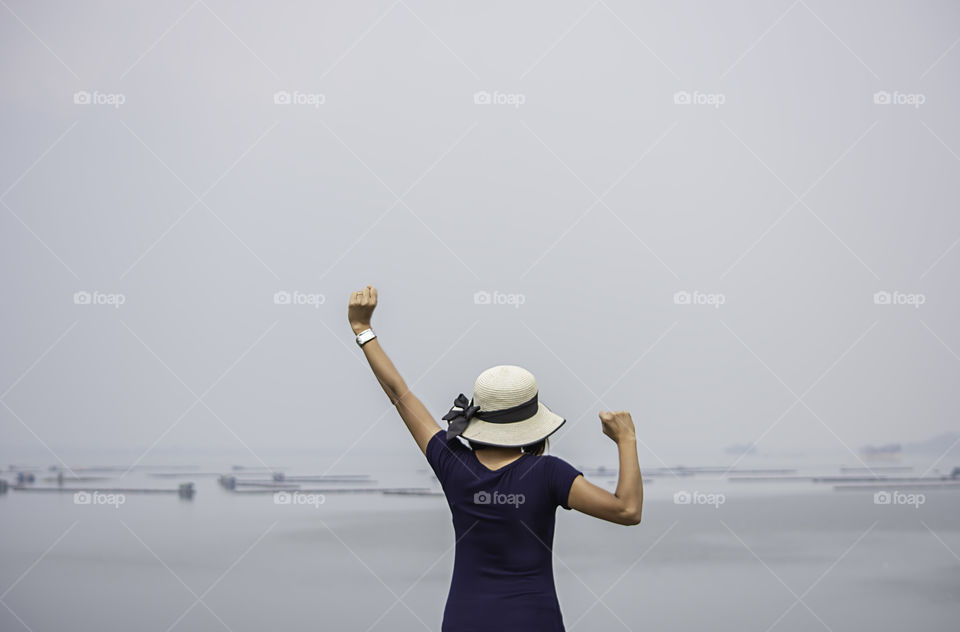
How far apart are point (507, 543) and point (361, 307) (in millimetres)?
541

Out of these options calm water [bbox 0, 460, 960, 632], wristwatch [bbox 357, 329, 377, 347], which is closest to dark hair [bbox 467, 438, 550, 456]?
wristwatch [bbox 357, 329, 377, 347]

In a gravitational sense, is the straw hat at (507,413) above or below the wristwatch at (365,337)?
below

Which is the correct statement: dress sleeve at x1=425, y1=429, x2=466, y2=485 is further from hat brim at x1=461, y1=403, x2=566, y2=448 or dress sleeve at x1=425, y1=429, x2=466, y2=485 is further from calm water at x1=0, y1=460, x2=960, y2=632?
calm water at x1=0, y1=460, x2=960, y2=632

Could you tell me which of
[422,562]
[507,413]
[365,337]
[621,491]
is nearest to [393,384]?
[365,337]

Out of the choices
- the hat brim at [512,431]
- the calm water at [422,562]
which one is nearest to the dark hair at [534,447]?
the hat brim at [512,431]

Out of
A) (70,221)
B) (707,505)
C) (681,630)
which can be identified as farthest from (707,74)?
(70,221)

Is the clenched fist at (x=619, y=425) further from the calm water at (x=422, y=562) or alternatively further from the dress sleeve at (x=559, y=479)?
the calm water at (x=422, y=562)

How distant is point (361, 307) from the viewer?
164cm

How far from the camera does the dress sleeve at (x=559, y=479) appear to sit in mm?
1378

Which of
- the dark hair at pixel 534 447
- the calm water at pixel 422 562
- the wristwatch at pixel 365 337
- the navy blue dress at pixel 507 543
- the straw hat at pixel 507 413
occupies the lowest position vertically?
the calm water at pixel 422 562

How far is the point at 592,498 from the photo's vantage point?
4.45 feet

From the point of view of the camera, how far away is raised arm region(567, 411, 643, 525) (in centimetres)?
135

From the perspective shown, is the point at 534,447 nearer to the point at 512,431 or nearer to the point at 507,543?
the point at 512,431

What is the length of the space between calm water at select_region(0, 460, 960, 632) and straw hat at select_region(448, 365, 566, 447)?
5.47 ft
